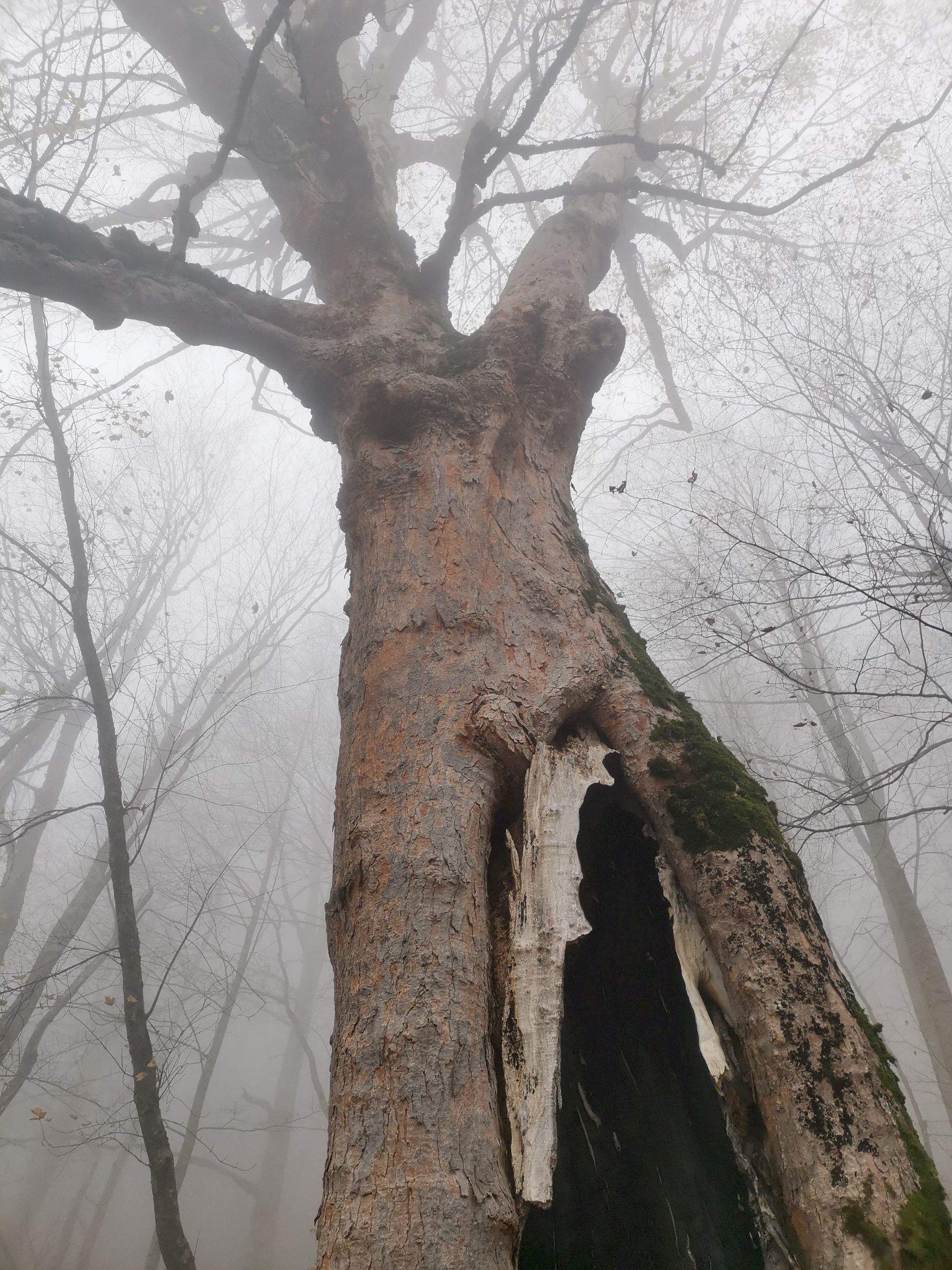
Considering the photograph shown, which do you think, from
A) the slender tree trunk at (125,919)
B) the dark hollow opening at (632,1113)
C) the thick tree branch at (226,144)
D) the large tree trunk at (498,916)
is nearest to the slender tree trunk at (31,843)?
the slender tree trunk at (125,919)

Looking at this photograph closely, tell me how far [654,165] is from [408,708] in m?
7.73

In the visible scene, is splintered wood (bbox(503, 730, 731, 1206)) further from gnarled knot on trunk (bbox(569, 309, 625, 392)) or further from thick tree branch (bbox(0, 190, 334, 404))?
thick tree branch (bbox(0, 190, 334, 404))

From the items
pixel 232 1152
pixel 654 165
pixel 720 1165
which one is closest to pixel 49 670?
pixel 720 1165

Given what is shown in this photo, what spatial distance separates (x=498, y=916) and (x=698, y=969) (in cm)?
45

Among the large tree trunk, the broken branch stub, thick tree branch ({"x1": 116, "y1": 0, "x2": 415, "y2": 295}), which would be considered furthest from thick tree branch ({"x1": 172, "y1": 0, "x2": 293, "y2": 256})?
the broken branch stub

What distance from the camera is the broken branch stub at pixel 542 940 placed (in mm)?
1168

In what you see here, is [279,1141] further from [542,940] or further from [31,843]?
[542,940]

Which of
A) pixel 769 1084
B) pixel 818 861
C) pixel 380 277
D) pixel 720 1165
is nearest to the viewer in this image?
pixel 769 1084

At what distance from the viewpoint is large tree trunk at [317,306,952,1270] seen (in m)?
1.04

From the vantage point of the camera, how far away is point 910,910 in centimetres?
666

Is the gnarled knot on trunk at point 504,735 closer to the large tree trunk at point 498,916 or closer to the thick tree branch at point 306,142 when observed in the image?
the large tree trunk at point 498,916

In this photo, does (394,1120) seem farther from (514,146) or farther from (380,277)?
(514,146)

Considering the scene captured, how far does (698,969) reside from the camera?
145 cm

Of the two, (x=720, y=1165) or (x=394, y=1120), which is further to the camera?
(x=720, y=1165)
